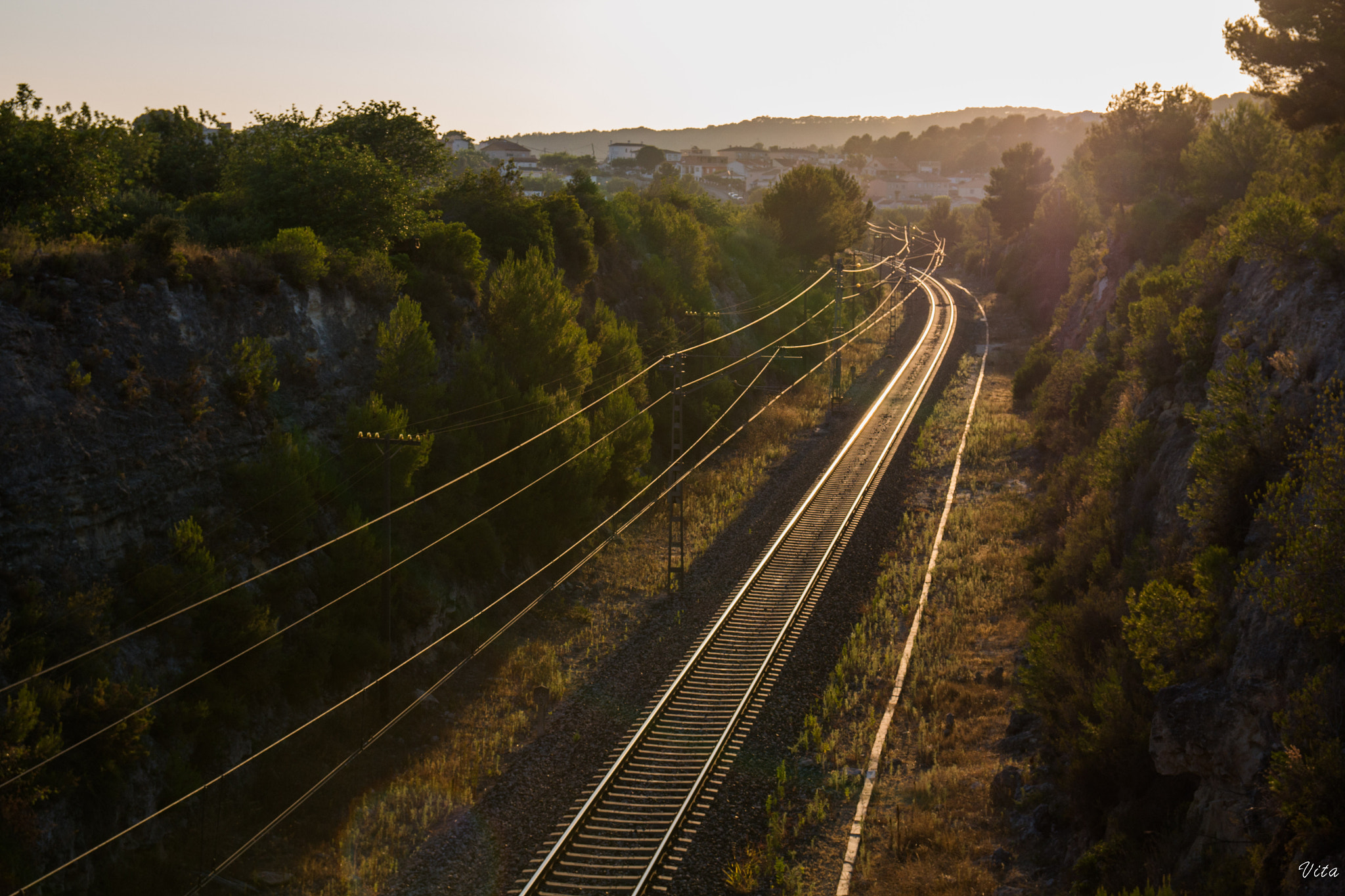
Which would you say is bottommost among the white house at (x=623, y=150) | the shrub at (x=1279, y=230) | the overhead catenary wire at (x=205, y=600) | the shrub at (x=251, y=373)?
the overhead catenary wire at (x=205, y=600)

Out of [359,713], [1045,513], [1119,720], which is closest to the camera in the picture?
[1119,720]

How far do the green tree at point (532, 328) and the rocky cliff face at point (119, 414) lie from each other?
7.56m

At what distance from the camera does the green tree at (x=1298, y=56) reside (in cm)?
2223

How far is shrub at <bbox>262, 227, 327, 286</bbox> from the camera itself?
20703mm

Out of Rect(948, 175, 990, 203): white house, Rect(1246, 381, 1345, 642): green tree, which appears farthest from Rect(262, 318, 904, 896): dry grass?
Rect(948, 175, 990, 203): white house

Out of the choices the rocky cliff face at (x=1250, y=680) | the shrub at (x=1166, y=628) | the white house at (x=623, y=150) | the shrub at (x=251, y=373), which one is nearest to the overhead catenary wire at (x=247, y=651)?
the shrub at (x=251, y=373)

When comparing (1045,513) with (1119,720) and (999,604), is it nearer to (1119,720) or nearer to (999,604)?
(999,604)

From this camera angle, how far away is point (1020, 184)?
259 ft

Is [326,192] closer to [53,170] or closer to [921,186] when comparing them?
[53,170]

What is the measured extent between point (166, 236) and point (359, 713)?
34.3ft

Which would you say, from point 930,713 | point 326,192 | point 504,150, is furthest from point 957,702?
point 504,150

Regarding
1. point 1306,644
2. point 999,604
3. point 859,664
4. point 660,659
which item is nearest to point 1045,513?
point 999,604

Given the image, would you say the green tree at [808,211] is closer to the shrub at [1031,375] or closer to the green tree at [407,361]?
the shrub at [1031,375]

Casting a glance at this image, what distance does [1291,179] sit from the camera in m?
22.2
